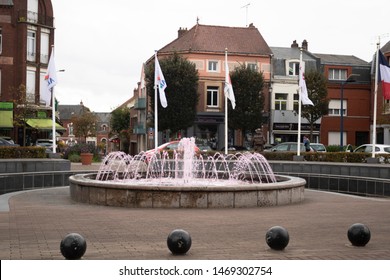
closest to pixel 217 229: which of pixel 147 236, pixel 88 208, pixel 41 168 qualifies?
pixel 147 236

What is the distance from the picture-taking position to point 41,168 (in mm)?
23078

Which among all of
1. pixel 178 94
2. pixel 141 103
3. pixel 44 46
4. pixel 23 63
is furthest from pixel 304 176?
pixel 141 103

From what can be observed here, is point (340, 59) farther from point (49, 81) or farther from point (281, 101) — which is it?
point (49, 81)

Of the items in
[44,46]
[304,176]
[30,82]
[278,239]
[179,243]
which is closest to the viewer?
[179,243]

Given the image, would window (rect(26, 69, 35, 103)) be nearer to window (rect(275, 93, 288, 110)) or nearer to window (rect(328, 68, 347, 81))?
window (rect(275, 93, 288, 110))

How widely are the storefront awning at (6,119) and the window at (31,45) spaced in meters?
5.25

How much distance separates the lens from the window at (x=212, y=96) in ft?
176

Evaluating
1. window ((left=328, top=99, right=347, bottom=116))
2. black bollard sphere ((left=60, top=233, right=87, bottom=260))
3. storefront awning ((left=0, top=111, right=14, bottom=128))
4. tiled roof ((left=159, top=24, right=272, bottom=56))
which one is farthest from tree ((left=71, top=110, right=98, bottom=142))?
black bollard sphere ((left=60, top=233, right=87, bottom=260))

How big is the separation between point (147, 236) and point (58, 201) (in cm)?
647

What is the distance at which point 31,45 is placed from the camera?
161ft

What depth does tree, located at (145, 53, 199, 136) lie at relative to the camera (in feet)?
159

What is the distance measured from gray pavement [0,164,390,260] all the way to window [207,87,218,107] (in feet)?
126

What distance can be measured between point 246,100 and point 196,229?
40315 mm

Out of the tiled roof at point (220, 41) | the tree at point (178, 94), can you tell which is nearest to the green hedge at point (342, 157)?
the tree at point (178, 94)
